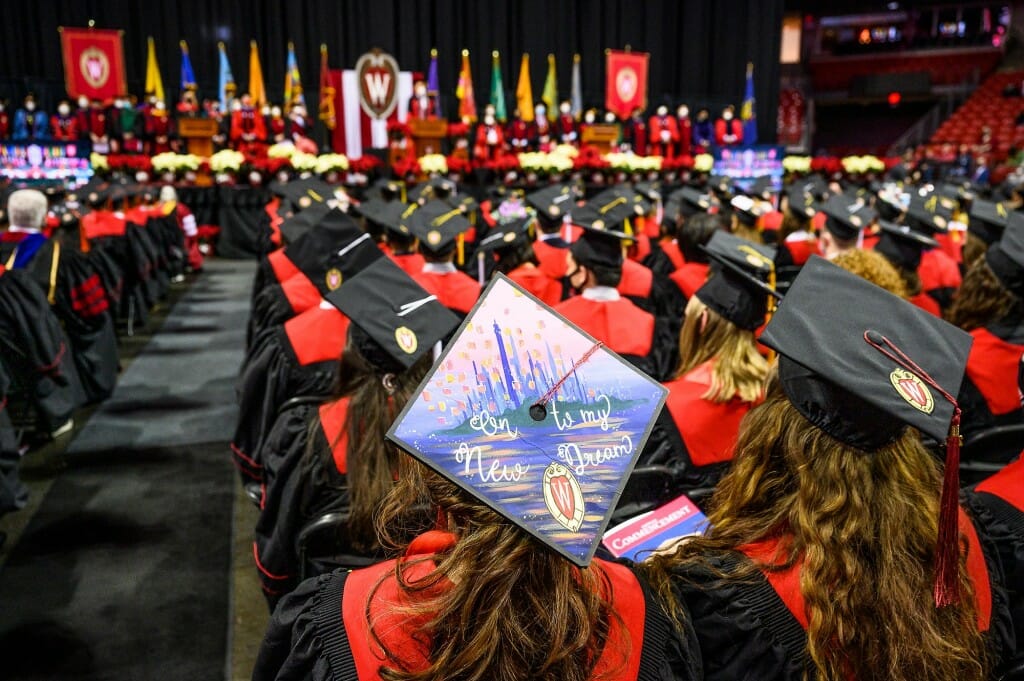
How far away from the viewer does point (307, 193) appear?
6.25 meters

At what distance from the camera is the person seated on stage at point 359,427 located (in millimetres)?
1843

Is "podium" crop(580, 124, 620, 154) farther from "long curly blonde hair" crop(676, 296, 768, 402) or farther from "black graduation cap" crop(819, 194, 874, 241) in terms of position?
"long curly blonde hair" crop(676, 296, 768, 402)

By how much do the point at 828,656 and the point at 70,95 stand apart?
17.2 meters

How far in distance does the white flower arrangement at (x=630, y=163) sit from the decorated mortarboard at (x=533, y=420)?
518 inches

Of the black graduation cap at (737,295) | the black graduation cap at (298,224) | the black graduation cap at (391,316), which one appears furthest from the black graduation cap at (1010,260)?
the black graduation cap at (298,224)

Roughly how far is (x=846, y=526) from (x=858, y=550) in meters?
0.04

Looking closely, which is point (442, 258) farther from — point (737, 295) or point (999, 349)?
point (999, 349)

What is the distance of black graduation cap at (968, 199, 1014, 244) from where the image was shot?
13.3 ft

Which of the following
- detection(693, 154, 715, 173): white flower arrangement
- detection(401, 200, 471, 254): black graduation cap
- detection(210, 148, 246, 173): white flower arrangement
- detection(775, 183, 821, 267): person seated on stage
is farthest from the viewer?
detection(693, 154, 715, 173): white flower arrangement

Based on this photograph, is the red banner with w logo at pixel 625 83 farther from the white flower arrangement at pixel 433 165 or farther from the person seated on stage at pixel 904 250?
the person seated on stage at pixel 904 250

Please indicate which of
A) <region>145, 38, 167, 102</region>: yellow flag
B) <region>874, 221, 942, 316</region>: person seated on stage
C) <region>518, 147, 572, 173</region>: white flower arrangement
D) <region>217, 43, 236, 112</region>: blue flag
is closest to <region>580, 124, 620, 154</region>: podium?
<region>518, 147, 572, 173</region>: white flower arrangement

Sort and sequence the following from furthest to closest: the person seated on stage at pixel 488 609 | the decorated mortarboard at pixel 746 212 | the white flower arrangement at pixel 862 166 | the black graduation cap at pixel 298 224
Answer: the white flower arrangement at pixel 862 166
the decorated mortarboard at pixel 746 212
the black graduation cap at pixel 298 224
the person seated on stage at pixel 488 609

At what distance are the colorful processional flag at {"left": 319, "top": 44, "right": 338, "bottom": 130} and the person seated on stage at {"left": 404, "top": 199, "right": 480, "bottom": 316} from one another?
41.0ft

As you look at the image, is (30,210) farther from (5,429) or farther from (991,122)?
(991,122)
